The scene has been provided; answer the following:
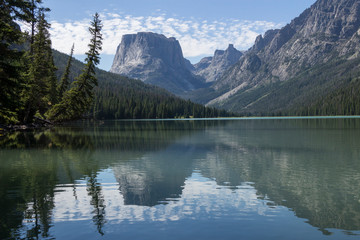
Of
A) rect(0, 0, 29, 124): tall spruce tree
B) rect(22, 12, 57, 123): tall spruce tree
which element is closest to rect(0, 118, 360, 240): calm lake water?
rect(0, 0, 29, 124): tall spruce tree

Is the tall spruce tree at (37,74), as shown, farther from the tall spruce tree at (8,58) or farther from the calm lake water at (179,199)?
the calm lake water at (179,199)

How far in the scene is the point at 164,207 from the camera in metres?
14.4

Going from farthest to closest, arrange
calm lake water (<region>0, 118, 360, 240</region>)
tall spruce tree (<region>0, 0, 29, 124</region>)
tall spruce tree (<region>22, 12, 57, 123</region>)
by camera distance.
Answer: tall spruce tree (<region>22, 12, 57, 123</region>) < tall spruce tree (<region>0, 0, 29, 124</region>) < calm lake water (<region>0, 118, 360, 240</region>)

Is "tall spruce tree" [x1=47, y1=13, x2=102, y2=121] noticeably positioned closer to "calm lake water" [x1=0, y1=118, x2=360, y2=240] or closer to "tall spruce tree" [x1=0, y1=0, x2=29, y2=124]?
"tall spruce tree" [x1=0, y1=0, x2=29, y2=124]

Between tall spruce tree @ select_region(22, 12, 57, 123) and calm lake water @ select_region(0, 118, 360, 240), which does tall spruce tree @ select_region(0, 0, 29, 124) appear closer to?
calm lake water @ select_region(0, 118, 360, 240)

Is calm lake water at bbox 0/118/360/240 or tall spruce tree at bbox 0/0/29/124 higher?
tall spruce tree at bbox 0/0/29/124

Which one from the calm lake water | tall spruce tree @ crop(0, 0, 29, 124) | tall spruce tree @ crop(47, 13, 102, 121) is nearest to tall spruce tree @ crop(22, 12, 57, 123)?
tall spruce tree @ crop(47, 13, 102, 121)

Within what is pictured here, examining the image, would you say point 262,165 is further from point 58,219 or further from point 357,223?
point 58,219

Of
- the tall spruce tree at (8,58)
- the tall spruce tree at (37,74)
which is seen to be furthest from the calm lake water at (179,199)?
the tall spruce tree at (37,74)

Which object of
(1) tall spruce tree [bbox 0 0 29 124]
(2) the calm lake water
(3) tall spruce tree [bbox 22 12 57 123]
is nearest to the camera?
(2) the calm lake water

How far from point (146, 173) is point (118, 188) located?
14.9 feet

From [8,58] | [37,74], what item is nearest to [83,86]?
[37,74]

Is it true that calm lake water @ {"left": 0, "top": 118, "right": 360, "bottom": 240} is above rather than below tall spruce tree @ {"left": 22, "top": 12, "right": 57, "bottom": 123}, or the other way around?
below

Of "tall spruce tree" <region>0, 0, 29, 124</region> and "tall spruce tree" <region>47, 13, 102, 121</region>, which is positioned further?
"tall spruce tree" <region>47, 13, 102, 121</region>
